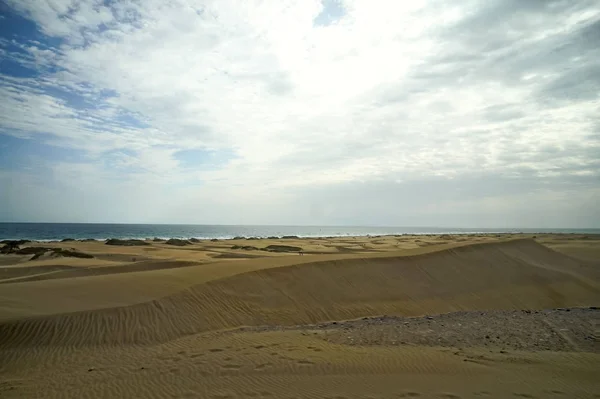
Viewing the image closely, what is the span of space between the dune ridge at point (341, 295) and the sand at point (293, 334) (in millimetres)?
76

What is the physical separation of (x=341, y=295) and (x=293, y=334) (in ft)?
22.6

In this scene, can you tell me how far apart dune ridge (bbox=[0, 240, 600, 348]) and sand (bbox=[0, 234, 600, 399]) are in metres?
0.08

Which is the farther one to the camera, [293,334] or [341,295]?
[341,295]

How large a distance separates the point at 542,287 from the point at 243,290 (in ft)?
58.0

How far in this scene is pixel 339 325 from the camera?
12383 millimetres

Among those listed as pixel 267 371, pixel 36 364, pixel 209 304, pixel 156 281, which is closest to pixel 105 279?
pixel 156 281

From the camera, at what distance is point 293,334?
35.6 feet

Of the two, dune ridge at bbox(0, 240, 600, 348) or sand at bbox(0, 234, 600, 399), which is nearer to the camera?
sand at bbox(0, 234, 600, 399)

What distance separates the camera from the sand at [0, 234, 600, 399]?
7164 millimetres

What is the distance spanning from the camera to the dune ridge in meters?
11.4

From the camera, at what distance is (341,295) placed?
17.4 m

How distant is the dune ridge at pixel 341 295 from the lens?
37.3 feet

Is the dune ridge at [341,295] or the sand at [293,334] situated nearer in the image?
the sand at [293,334]

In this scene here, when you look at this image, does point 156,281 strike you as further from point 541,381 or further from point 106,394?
point 541,381
